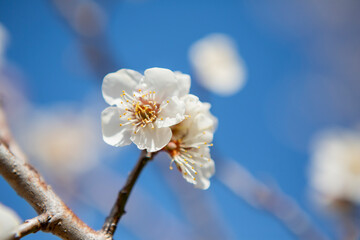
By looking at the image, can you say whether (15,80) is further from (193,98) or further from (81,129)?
(193,98)

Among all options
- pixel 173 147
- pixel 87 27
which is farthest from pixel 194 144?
pixel 87 27

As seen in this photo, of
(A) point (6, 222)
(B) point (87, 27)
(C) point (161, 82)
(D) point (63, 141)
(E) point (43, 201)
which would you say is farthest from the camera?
(D) point (63, 141)

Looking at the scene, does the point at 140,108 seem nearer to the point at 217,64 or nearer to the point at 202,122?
the point at 202,122

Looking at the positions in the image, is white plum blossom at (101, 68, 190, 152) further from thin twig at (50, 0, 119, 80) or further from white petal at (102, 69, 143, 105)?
thin twig at (50, 0, 119, 80)

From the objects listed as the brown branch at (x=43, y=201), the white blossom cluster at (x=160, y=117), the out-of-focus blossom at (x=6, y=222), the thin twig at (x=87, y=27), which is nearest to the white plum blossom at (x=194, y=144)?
the white blossom cluster at (x=160, y=117)

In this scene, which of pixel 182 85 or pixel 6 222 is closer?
pixel 6 222

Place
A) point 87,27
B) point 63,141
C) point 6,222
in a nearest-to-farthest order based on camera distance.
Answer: point 6,222 < point 87,27 < point 63,141

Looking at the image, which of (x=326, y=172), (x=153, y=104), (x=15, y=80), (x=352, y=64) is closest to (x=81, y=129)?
(x=15, y=80)
